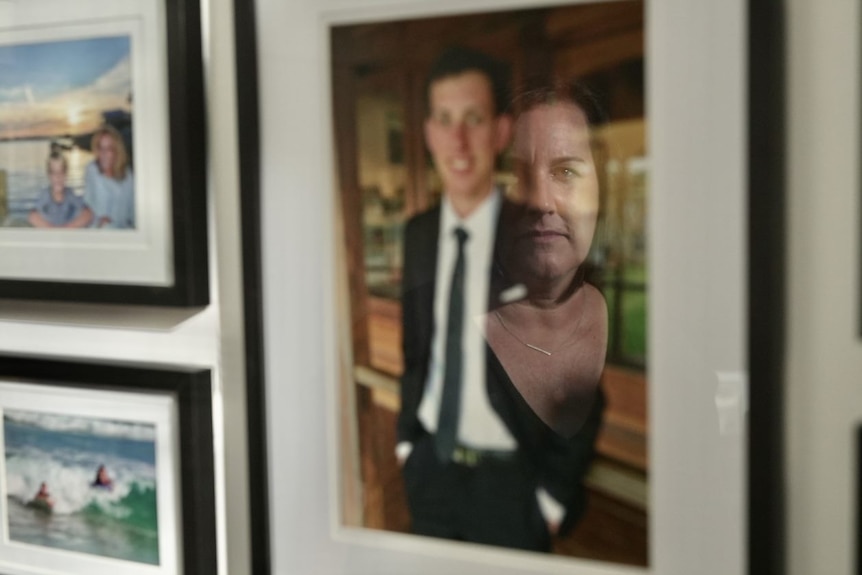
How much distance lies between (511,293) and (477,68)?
0.17 m

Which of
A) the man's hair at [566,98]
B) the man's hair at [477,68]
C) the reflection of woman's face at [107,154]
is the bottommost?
the reflection of woman's face at [107,154]

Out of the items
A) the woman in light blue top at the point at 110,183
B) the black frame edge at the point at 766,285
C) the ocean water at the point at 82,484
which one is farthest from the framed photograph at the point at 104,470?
A: the black frame edge at the point at 766,285

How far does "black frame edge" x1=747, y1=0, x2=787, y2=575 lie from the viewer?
59 centimetres

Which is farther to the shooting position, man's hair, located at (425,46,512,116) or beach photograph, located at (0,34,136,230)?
beach photograph, located at (0,34,136,230)

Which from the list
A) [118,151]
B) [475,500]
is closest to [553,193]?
[475,500]

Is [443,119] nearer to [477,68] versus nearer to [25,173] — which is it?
[477,68]

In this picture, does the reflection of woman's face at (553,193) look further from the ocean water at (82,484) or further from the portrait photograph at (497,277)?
the ocean water at (82,484)

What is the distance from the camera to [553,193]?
0.65 meters

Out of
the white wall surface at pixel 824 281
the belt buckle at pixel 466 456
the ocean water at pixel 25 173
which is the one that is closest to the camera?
the white wall surface at pixel 824 281

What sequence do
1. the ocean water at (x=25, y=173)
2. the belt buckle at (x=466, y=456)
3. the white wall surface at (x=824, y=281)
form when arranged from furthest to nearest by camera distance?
the ocean water at (x=25, y=173), the belt buckle at (x=466, y=456), the white wall surface at (x=824, y=281)

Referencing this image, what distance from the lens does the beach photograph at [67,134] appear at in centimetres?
78

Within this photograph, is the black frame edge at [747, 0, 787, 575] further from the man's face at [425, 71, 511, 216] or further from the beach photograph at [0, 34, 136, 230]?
the beach photograph at [0, 34, 136, 230]

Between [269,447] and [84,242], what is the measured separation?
0.25 m

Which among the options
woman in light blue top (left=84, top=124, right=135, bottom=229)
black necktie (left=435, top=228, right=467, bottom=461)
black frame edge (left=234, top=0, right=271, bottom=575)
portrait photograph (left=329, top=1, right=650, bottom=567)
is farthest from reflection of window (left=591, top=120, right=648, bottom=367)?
woman in light blue top (left=84, top=124, right=135, bottom=229)
